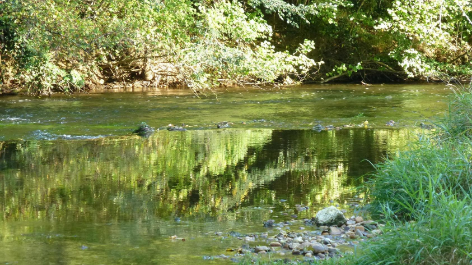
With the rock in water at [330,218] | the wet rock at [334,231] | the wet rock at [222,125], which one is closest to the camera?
the wet rock at [334,231]

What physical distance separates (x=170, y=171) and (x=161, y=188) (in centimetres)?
100

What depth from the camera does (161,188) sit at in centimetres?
689

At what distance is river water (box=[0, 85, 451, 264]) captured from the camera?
16.3ft

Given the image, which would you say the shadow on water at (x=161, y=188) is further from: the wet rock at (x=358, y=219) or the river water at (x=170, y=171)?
the wet rock at (x=358, y=219)

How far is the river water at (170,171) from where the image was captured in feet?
16.3

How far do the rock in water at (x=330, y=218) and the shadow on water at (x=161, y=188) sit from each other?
0.34m

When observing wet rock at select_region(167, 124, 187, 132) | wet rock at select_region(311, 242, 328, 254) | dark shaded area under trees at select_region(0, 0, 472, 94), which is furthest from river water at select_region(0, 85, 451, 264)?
dark shaded area under trees at select_region(0, 0, 472, 94)

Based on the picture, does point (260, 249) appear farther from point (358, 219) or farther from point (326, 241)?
point (358, 219)

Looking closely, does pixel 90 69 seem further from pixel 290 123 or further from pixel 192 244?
pixel 192 244

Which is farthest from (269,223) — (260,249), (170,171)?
(170,171)

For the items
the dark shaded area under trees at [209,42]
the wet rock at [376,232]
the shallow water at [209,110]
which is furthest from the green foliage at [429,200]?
the dark shaded area under trees at [209,42]

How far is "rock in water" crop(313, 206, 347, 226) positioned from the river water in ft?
1.02

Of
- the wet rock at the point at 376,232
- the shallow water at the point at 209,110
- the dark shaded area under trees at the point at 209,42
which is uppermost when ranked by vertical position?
the dark shaded area under trees at the point at 209,42

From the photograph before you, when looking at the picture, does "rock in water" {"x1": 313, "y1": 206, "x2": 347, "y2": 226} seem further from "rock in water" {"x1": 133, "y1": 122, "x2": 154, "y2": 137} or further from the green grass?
"rock in water" {"x1": 133, "y1": 122, "x2": 154, "y2": 137}
